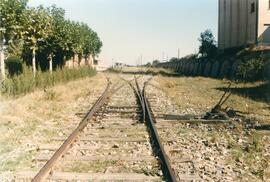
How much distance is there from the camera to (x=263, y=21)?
146ft

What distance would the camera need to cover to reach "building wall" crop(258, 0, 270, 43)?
44.4 meters

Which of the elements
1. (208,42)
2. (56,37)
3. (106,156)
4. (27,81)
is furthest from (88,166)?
(208,42)

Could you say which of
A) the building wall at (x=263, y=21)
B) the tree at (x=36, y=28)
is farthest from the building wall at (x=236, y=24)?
the tree at (x=36, y=28)

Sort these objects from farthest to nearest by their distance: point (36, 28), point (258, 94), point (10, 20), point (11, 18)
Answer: point (36, 28)
point (258, 94)
point (10, 20)
point (11, 18)

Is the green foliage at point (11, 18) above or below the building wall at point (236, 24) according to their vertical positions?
below

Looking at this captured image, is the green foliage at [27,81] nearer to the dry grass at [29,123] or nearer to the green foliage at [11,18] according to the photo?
the dry grass at [29,123]

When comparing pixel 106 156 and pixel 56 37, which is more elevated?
pixel 56 37

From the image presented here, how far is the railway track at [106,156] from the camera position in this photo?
638cm

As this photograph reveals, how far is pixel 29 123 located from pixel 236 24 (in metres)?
43.8

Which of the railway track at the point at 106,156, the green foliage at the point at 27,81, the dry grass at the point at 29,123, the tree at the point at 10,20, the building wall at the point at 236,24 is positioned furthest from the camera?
the building wall at the point at 236,24

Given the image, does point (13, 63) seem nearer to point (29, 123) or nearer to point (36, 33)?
point (36, 33)

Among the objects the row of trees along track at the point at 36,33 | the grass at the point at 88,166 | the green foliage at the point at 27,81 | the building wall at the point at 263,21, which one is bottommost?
the grass at the point at 88,166

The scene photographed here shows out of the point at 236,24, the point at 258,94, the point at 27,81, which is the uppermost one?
the point at 236,24

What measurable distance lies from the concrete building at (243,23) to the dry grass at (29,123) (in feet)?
99.5
